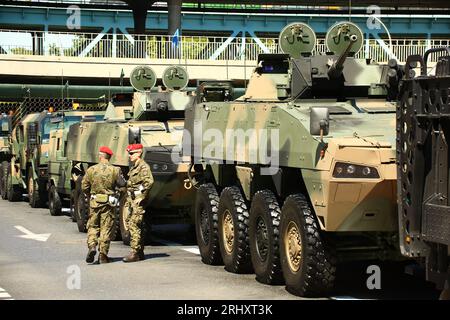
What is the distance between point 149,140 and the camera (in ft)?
52.6

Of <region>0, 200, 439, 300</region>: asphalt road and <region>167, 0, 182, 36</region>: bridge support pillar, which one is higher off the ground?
<region>167, 0, 182, 36</region>: bridge support pillar

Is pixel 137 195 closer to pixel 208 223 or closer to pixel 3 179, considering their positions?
pixel 208 223

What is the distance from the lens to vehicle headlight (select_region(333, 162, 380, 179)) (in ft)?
30.7

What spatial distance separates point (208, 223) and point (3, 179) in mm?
17058

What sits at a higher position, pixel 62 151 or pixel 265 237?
pixel 62 151

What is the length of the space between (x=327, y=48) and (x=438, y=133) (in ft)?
19.4

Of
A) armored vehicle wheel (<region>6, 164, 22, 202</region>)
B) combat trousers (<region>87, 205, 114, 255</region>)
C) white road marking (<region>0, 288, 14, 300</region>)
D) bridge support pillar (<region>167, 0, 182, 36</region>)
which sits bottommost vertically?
armored vehicle wheel (<region>6, 164, 22, 202</region>)

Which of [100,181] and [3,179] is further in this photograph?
[3,179]

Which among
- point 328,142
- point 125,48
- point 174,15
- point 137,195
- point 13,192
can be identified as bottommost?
point 13,192

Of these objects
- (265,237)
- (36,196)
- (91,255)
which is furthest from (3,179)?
(265,237)

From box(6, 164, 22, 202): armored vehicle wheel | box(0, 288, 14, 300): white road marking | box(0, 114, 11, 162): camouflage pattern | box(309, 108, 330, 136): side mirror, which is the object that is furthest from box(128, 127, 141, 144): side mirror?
box(0, 114, 11, 162): camouflage pattern

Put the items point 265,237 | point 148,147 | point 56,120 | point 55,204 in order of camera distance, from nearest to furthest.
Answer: point 265,237, point 148,147, point 55,204, point 56,120

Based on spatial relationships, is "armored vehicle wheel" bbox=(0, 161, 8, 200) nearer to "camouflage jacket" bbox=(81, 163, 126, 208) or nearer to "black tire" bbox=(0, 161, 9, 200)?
"black tire" bbox=(0, 161, 9, 200)
